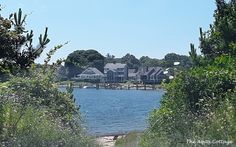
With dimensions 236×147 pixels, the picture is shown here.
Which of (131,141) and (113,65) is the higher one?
(113,65)

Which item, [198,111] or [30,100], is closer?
[30,100]

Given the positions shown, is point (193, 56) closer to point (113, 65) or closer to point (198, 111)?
point (198, 111)

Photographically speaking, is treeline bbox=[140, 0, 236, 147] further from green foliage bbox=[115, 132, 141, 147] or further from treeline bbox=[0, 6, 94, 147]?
treeline bbox=[0, 6, 94, 147]

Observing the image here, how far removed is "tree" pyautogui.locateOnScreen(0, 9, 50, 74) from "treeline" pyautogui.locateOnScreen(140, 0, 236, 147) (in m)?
2.80

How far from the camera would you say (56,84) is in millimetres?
10320

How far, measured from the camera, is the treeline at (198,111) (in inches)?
321

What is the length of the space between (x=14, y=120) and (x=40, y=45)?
2571 millimetres

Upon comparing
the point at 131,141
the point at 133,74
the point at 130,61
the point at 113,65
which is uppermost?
the point at 130,61

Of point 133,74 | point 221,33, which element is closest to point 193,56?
point 221,33

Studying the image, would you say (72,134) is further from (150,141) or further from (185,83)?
(185,83)

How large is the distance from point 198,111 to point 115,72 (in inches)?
5356

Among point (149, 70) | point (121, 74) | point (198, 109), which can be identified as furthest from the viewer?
point (121, 74)

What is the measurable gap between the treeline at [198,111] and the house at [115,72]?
5261 inches

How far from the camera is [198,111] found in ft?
32.4
